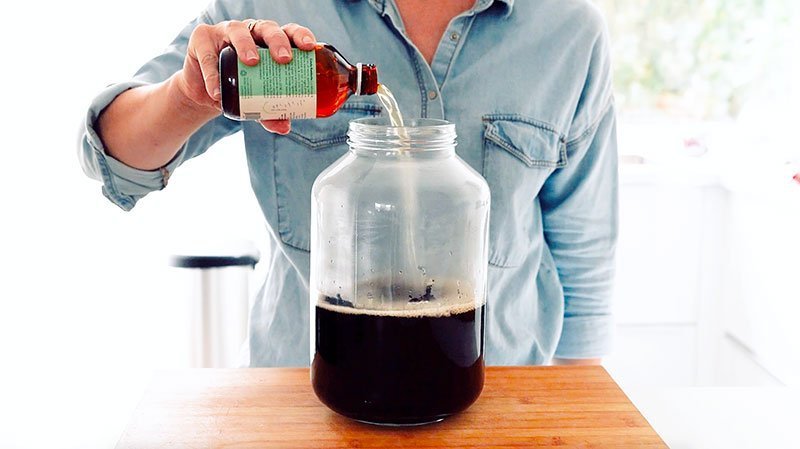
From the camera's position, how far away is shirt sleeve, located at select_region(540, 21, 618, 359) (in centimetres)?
120

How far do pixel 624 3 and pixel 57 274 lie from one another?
1.67 metres

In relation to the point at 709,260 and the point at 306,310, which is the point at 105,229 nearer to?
the point at 306,310

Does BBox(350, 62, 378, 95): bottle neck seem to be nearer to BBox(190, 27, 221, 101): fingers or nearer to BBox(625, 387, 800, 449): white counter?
BBox(190, 27, 221, 101): fingers

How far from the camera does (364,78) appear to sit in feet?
2.83

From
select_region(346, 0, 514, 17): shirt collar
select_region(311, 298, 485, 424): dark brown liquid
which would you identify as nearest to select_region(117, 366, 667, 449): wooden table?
select_region(311, 298, 485, 424): dark brown liquid

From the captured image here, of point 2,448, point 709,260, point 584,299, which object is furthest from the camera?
point 709,260

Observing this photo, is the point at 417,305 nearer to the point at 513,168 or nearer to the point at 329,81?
the point at 329,81

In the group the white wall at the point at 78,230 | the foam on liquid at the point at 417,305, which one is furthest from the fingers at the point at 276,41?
the white wall at the point at 78,230

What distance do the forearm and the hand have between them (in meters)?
0.03

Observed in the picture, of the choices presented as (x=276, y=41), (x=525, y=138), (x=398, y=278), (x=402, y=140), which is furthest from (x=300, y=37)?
(x=525, y=138)

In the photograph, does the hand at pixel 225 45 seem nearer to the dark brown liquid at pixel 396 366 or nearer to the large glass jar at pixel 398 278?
the large glass jar at pixel 398 278

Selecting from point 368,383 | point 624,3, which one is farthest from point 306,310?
point 624,3

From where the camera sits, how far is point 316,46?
2.62ft

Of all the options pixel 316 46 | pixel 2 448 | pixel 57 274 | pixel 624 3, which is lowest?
pixel 2 448
